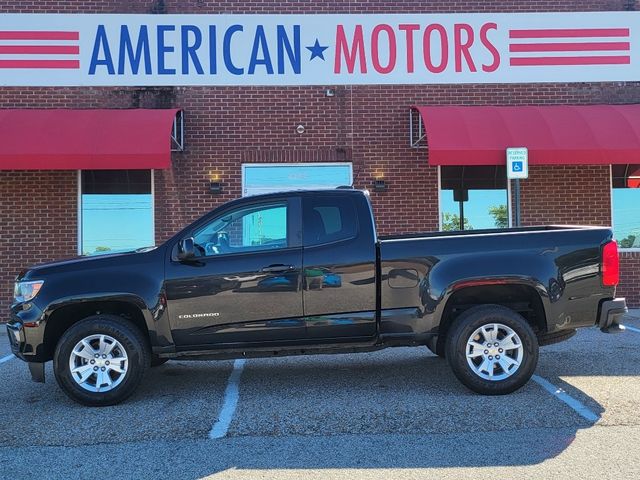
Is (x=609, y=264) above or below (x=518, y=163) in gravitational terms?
below

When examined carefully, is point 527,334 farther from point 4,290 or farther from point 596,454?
point 4,290

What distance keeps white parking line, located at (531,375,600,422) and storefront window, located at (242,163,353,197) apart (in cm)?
575

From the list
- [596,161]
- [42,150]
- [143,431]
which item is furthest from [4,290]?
[596,161]

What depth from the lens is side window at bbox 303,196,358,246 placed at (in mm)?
5215

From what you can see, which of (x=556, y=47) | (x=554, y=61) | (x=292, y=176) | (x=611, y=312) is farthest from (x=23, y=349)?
Answer: (x=556, y=47)

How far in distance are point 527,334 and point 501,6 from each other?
8188mm

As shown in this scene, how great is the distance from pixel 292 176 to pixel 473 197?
141 inches

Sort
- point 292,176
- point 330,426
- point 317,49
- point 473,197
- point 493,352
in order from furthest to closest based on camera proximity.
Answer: point 473,197 → point 317,49 → point 292,176 → point 493,352 → point 330,426

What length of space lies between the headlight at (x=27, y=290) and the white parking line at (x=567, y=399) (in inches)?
192

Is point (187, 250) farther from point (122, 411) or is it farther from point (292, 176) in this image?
point (292, 176)

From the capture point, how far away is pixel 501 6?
35.8 ft

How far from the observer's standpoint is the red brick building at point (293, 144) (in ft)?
33.6

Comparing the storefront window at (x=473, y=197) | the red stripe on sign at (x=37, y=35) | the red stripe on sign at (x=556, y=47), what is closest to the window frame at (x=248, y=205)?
the storefront window at (x=473, y=197)

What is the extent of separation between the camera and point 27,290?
5.06 meters
